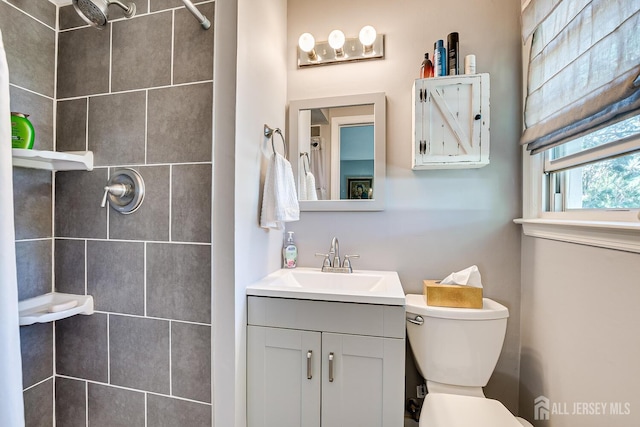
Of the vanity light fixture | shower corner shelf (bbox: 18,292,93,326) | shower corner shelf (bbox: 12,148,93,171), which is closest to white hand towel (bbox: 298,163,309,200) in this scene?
the vanity light fixture

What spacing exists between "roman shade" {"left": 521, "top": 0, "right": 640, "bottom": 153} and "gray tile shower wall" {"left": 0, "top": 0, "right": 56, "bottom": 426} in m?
1.98

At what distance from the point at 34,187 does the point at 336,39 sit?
158cm

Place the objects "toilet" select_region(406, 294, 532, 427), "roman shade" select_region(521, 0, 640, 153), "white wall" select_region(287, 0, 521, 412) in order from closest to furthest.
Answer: "roman shade" select_region(521, 0, 640, 153) < "toilet" select_region(406, 294, 532, 427) < "white wall" select_region(287, 0, 521, 412)

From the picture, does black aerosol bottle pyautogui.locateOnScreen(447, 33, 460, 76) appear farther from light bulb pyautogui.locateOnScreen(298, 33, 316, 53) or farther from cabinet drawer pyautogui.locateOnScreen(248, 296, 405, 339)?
cabinet drawer pyautogui.locateOnScreen(248, 296, 405, 339)

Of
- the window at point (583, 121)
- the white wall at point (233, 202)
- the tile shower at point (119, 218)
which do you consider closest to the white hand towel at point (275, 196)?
the white wall at point (233, 202)

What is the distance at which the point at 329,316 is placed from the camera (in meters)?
1.06

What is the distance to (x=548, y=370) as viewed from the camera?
1090 millimetres

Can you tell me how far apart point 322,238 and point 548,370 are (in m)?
1.15

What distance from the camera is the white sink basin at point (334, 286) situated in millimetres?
1036

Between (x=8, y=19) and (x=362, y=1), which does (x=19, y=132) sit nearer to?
(x=8, y=19)

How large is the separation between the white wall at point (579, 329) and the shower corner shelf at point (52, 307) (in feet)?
5.92

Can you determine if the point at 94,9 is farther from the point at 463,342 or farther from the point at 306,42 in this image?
the point at 463,342

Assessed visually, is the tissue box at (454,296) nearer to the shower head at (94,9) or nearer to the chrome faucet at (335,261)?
the chrome faucet at (335,261)

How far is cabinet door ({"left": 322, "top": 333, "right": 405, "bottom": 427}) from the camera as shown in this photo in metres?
1.01
